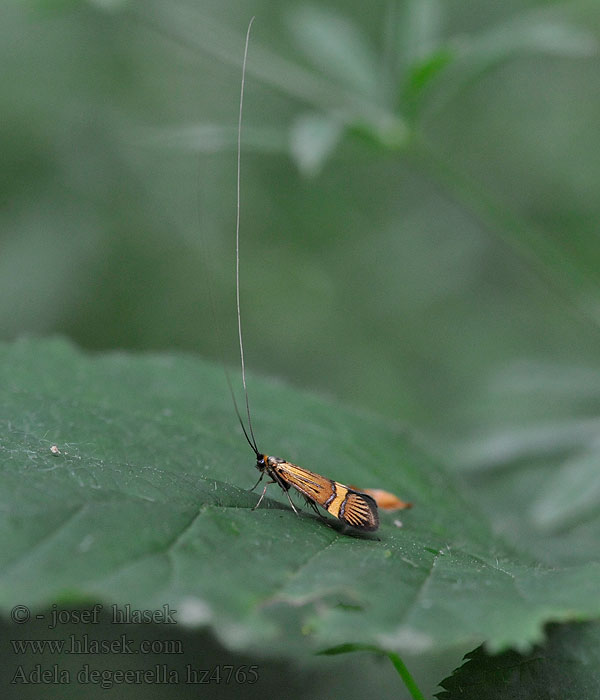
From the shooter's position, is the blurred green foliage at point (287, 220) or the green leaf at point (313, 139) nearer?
the green leaf at point (313, 139)

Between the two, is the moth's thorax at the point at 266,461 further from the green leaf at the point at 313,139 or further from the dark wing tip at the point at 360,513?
the green leaf at the point at 313,139

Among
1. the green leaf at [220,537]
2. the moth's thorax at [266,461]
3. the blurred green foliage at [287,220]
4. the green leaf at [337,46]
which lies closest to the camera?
the green leaf at [220,537]

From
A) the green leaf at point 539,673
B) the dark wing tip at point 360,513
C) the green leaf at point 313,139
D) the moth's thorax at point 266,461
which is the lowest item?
the green leaf at point 539,673

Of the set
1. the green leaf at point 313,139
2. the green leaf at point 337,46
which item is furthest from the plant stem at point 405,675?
the green leaf at point 337,46

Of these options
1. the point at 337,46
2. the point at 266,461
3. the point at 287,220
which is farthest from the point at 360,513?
the point at 287,220

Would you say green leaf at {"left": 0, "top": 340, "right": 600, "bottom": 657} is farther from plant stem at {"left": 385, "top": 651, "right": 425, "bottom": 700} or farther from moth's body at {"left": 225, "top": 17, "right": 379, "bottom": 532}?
plant stem at {"left": 385, "top": 651, "right": 425, "bottom": 700}

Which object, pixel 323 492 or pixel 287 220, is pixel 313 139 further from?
pixel 287 220

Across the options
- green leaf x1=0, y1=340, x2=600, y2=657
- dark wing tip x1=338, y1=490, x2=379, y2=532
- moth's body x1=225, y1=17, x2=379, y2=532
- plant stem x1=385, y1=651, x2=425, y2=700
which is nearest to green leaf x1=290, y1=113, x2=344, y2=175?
moth's body x1=225, y1=17, x2=379, y2=532

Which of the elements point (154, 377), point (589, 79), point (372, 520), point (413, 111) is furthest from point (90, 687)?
point (589, 79)
